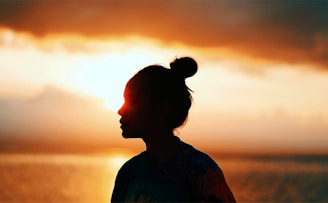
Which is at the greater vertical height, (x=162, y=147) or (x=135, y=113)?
(x=135, y=113)

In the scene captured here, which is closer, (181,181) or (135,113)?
(181,181)

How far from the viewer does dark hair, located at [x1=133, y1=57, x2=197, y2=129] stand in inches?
180

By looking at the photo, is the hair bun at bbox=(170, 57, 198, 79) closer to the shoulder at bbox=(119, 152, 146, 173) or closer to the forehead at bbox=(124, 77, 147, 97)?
the forehead at bbox=(124, 77, 147, 97)

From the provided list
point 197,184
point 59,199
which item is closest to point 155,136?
point 197,184

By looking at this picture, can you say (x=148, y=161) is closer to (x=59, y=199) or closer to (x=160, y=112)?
(x=160, y=112)

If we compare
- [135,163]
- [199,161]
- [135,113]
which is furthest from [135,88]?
[199,161]

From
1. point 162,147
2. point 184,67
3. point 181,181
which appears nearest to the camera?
point 181,181

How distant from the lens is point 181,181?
4359 mm

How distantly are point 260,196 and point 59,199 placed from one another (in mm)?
17862

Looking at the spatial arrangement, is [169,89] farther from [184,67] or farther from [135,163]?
[135,163]

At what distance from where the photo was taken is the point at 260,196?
61.3 metres

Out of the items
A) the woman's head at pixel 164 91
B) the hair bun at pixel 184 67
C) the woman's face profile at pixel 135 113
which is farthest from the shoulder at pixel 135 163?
the hair bun at pixel 184 67

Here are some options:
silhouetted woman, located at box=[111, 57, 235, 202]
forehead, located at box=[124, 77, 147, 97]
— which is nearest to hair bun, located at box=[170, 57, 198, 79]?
silhouetted woman, located at box=[111, 57, 235, 202]

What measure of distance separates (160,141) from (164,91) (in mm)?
318
